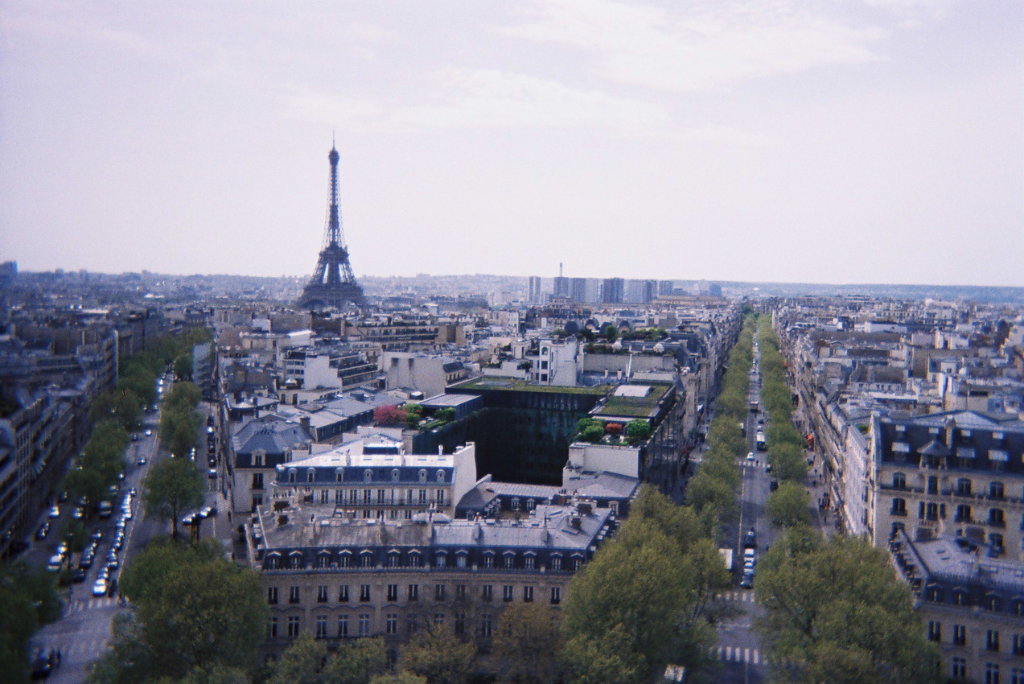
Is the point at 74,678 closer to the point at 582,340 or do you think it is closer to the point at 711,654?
the point at 711,654

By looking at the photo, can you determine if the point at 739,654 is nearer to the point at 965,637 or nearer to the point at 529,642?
the point at 965,637

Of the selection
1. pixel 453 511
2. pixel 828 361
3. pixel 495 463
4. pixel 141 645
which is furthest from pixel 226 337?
pixel 141 645

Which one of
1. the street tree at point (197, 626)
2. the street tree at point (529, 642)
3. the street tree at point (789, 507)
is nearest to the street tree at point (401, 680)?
the street tree at point (529, 642)

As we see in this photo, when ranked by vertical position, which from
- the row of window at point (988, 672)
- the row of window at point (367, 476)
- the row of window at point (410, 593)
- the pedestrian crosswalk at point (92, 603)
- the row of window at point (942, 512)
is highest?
the row of window at point (367, 476)

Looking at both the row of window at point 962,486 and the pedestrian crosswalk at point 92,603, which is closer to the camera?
the row of window at point 962,486

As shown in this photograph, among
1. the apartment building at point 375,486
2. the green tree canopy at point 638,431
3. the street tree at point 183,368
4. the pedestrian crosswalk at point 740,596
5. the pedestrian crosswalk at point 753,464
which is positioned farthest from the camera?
the street tree at point 183,368

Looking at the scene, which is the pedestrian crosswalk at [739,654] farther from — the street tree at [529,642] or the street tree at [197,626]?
the street tree at [197,626]

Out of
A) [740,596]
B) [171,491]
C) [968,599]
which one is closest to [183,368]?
[171,491]
